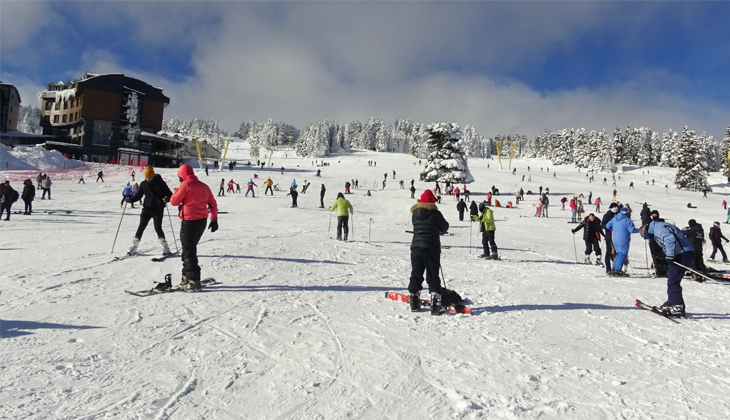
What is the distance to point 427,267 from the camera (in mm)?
5371

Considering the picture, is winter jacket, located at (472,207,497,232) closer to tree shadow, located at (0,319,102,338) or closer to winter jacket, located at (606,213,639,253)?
winter jacket, located at (606,213,639,253)

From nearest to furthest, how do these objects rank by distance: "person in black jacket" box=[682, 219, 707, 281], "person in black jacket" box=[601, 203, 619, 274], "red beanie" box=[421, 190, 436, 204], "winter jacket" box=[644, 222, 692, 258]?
"red beanie" box=[421, 190, 436, 204] → "winter jacket" box=[644, 222, 692, 258] → "person in black jacket" box=[601, 203, 619, 274] → "person in black jacket" box=[682, 219, 707, 281]

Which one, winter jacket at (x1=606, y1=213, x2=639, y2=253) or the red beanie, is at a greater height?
the red beanie

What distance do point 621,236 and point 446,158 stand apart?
35.0 meters

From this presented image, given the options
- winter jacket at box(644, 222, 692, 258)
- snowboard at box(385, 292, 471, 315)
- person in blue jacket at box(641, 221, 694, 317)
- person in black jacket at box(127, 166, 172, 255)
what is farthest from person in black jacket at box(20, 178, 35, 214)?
person in blue jacket at box(641, 221, 694, 317)

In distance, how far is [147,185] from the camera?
25.4 ft

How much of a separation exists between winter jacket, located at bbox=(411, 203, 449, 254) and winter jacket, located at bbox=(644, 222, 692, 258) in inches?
141

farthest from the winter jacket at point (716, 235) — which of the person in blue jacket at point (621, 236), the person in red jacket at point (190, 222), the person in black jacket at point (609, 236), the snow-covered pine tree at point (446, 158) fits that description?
the snow-covered pine tree at point (446, 158)

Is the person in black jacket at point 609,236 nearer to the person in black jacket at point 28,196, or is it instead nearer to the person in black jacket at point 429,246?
the person in black jacket at point 429,246

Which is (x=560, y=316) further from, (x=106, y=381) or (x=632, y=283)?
(x=106, y=381)

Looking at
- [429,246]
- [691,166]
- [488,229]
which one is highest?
[691,166]

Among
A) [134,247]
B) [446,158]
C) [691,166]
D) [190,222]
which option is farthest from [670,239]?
[691,166]

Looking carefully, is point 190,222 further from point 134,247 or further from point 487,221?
point 487,221

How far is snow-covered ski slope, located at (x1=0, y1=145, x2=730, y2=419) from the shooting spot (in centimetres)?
300
